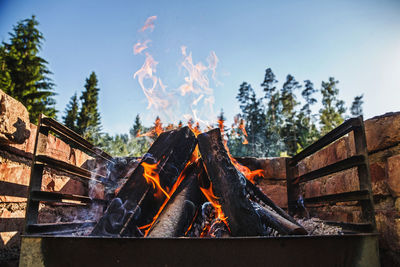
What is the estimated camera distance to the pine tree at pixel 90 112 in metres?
30.6

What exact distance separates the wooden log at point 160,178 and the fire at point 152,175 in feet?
0.06

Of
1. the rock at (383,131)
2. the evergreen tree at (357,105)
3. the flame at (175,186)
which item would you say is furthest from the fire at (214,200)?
the evergreen tree at (357,105)

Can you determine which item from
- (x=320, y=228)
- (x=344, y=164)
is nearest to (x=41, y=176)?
(x=344, y=164)

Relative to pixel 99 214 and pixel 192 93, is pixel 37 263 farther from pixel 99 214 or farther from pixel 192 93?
pixel 192 93

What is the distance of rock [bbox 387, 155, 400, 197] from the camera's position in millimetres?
1520

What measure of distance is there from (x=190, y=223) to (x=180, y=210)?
0.55 ft

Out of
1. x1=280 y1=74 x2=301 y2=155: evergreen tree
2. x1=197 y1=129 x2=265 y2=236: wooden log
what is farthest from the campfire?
x1=280 y1=74 x2=301 y2=155: evergreen tree

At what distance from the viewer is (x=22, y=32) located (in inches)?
728

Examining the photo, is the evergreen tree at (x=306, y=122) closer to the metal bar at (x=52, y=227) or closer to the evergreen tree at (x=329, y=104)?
the evergreen tree at (x=329, y=104)

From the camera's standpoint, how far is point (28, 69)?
17.5m

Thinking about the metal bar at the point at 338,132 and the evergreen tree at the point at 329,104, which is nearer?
the metal bar at the point at 338,132

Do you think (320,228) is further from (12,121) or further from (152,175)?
(12,121)

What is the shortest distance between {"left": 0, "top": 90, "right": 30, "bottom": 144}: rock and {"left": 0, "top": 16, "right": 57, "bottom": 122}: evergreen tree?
17.6 meters

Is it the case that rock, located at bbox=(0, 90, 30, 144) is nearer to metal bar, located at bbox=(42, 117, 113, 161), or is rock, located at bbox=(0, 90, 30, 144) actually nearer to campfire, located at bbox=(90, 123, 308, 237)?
metal bar, located at bbox=(42, 117, 113, 161)
